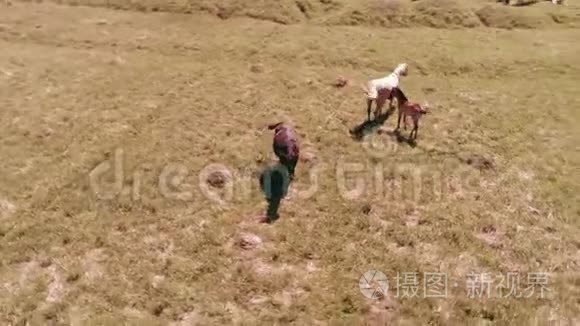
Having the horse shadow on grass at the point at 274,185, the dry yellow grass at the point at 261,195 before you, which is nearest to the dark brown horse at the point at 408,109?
the dry yellow grass at the point at 261,195

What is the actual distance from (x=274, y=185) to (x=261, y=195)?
70 centimetres

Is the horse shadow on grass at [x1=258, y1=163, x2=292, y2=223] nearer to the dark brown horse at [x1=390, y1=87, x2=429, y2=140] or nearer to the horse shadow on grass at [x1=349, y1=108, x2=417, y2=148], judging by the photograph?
the horse shadow on grass at [x1=349, y1=108, x2=417, y2=148]

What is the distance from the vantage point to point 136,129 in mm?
22797

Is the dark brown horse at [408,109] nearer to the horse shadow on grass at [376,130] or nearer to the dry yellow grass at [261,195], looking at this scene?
the horse shadow on grass at [376,130]

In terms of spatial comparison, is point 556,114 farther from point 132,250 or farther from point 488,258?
point 132,250

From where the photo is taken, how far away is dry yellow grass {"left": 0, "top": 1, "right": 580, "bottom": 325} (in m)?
14.7

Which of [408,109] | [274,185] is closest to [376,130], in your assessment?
[408,109]

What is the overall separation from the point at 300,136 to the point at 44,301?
1117 centimetres

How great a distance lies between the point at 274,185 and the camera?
18797 mm

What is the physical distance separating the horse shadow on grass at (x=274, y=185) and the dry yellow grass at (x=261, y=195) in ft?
0.99

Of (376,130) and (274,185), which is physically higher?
(376,130)

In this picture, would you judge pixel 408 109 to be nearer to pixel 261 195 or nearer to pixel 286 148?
pixel 286 148

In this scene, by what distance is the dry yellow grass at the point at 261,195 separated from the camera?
14.7 m

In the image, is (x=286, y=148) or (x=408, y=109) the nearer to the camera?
(x=286, y=148)
